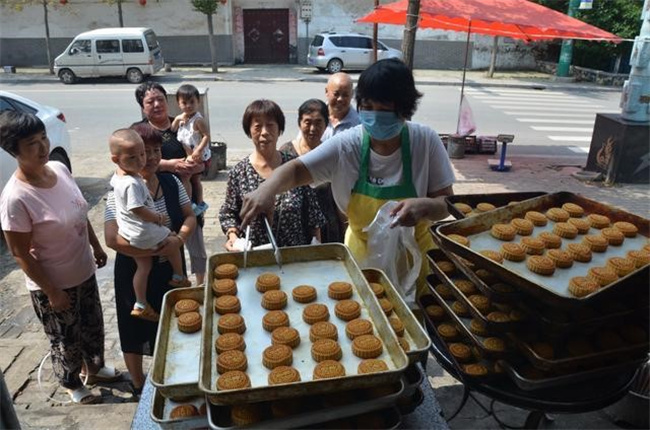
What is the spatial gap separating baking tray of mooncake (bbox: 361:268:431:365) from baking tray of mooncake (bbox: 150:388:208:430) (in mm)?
678

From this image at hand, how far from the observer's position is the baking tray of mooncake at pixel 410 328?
4.91 feet

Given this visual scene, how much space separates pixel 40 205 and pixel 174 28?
23.1 meters

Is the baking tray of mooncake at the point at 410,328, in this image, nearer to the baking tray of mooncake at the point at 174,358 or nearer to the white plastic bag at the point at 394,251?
the white plastic bag at the point at 394,251

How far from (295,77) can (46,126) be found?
14366mm

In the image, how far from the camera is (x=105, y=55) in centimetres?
1803

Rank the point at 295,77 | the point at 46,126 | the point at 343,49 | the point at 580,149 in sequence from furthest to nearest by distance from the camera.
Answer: the point at 343,49 → the point at 295,77 → the point at 580,149 → the point at 46,126

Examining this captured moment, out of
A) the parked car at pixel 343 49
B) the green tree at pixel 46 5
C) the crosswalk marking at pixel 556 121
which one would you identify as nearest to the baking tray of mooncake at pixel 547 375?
the crosswalk marking at pixel 556 121

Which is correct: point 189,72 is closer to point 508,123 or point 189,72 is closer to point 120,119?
Answer: point 120,119

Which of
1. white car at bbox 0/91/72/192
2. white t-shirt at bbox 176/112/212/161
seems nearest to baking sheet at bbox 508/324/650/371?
white t-shirt at bbox 176/112/212/161

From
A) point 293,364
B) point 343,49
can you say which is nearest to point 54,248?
A: point 293,364

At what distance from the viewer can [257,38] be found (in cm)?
2423

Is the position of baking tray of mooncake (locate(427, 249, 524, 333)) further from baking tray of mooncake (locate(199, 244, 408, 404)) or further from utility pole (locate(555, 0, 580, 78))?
utility pole (locate(555, 0, 580, 78))

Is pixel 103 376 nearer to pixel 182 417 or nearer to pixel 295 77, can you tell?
pixel 182 417

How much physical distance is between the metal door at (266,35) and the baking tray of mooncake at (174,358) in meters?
24.2
